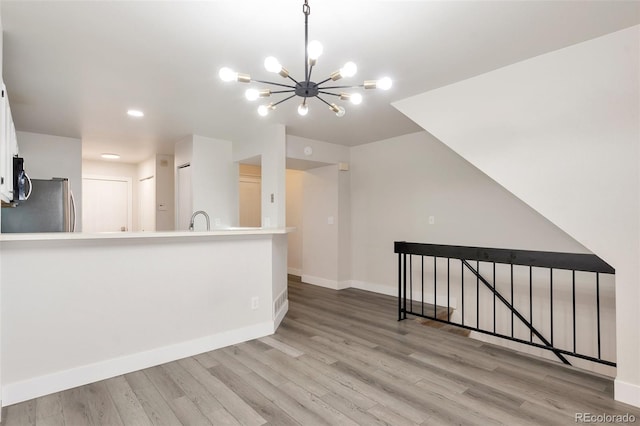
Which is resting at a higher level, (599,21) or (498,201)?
(599,21)

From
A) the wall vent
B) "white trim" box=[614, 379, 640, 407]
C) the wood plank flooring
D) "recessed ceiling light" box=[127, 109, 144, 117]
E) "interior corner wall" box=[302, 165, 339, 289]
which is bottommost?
the wood plank flooring

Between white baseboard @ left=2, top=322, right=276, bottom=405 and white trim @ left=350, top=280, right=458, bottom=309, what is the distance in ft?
8.12

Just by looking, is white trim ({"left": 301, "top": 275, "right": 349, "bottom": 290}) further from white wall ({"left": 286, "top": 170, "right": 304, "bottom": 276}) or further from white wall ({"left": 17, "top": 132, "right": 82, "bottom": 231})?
white wall ({"left": 17, "top": 132, "right": 82, "bottom": 231})

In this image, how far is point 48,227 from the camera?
3.41 meters

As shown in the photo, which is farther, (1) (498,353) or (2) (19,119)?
(2) (19,119)

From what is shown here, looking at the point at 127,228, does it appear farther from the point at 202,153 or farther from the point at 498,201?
the point at 498,201

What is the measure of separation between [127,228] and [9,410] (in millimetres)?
5737

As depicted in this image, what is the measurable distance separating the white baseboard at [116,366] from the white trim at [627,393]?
2.86 m

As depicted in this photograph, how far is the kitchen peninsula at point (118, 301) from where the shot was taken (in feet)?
7.64

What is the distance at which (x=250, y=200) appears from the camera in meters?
7.12

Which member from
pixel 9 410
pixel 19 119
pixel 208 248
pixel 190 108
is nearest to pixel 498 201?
pixel 208 248

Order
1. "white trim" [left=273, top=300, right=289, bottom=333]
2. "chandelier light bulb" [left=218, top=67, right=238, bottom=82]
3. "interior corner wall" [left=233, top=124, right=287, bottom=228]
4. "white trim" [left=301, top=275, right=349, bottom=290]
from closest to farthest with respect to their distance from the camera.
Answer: "chandelier light bulb" [left=218, top=67, right=238, bottom=82] < "white trim" [left=273, top=300, right=289, bottom=333] < "interior corner wall" [left=233, top=124, right=287, bottom=228] < "white trim" [left=301, top=275, right=349, bottom=290]

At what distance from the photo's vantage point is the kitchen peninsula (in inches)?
91.7

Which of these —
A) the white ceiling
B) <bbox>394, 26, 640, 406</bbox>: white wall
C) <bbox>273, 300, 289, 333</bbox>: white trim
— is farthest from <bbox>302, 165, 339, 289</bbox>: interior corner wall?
<bbox>394, 26, 640, 406</bbox>: white wall
